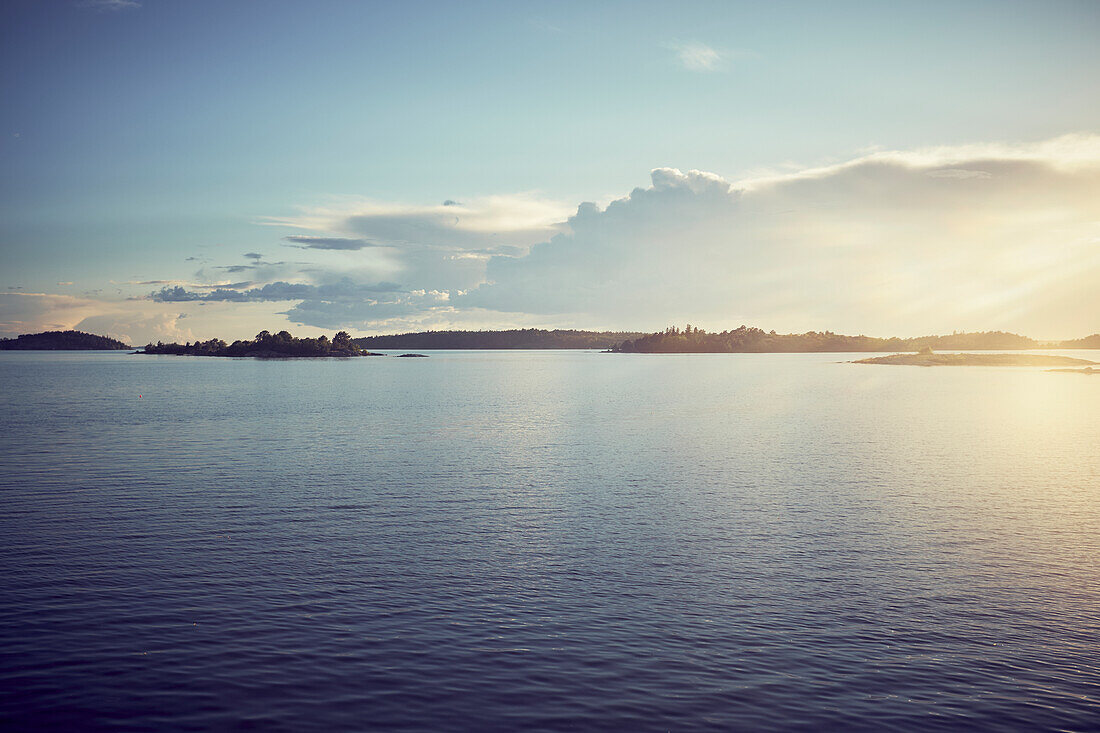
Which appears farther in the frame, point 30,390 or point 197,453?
point 30,390

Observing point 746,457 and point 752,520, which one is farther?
point 746,457

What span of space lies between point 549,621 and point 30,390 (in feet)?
510

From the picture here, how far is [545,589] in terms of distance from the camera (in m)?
26.0

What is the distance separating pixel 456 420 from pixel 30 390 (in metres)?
104

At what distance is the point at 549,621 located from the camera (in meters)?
22.9

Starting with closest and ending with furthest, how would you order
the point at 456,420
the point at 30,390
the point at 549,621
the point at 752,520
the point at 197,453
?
1. the point at 549,621
2. the point at 752,520
3. the point at 197,453
4. the point at 456,420
5. the point at 30,390

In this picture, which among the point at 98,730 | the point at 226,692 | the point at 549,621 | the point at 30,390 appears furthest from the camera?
the point at 30,390

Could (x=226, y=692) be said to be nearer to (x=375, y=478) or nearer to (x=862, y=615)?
(x=862, y=615)

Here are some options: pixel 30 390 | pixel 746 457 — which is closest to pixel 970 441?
pixel 746 457

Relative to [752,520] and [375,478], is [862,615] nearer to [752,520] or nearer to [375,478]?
[752,520]

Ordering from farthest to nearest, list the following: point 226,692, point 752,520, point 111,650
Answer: point 752,520 → point 111,650 → point 226,692

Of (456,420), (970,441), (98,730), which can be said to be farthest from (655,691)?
(456,420)

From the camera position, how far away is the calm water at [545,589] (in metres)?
18.1

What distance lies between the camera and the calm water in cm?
1811
